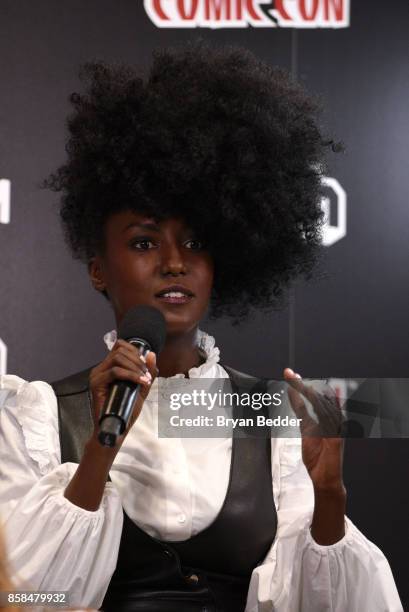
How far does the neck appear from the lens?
4.74ft

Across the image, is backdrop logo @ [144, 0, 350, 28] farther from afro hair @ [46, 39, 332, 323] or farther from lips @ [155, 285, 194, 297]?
lips @ [155, 285, 194, 297]

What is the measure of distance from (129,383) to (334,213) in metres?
0.97

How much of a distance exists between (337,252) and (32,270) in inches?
23.6

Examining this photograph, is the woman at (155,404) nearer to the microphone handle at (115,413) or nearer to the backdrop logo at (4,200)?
the microphone handle at (115,413)

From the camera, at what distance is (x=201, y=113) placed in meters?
1.48

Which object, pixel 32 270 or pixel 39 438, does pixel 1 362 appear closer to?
pixel 32 270

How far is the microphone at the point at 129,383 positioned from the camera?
0.95m

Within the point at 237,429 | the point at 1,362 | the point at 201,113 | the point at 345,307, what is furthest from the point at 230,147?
the point at 1,362

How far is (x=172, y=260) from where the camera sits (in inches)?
54.5

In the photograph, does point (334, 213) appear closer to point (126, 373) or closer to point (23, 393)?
point (23, 393)

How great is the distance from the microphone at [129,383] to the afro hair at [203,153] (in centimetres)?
26

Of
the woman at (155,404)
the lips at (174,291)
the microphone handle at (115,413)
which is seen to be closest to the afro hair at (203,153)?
the woman at (155,404)

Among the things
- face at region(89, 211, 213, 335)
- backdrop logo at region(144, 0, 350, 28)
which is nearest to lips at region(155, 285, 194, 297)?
face at region(89, 211, 213, 335)

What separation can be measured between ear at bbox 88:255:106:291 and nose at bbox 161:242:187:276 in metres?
0.13
